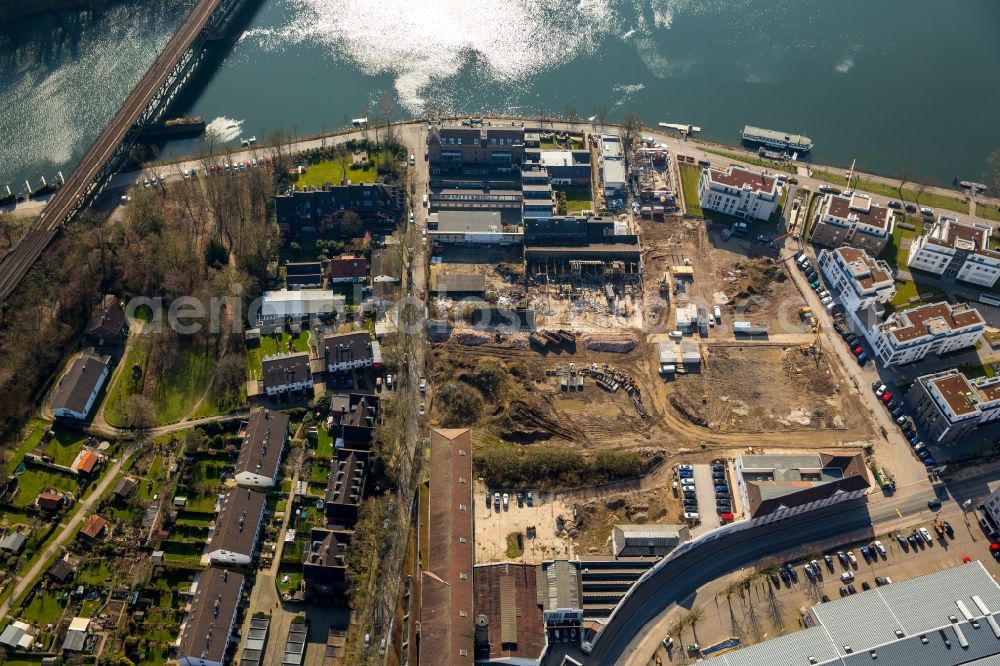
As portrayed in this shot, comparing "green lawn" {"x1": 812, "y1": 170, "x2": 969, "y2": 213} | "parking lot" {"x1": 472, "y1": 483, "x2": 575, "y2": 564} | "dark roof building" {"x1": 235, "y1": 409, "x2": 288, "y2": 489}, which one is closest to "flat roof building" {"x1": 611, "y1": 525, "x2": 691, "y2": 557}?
"parking lot" {"x1": 472, "y1": 483, "x2": 575, "y2": 564}

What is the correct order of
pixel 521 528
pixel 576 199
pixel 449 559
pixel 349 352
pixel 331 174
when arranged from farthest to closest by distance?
pixel 331 174, pixel 576 199, pixel 349 352, pixel 521 528, pixel 449 559

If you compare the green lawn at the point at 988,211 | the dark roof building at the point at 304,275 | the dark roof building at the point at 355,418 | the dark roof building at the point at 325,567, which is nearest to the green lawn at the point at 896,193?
the green lawn at the point at 988,211

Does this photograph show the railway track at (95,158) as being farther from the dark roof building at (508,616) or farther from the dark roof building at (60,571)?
the dark roof building at (508,616)

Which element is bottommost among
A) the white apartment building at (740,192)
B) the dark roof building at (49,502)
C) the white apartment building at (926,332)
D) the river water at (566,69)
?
the dark roof building at (49,502)

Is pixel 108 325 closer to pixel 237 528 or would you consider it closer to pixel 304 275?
pixel 304 275

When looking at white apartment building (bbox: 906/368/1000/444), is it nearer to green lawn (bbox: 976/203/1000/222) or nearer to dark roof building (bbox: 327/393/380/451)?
green lawn (bbox: 976/203/1000/222)

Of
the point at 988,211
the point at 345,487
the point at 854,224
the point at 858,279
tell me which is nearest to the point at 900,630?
the point at 858,279
